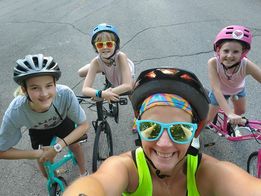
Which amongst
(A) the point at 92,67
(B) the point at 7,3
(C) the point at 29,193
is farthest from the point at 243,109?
(B) the point at 7,3

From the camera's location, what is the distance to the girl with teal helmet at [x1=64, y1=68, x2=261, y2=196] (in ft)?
5.63

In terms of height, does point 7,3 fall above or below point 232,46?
above

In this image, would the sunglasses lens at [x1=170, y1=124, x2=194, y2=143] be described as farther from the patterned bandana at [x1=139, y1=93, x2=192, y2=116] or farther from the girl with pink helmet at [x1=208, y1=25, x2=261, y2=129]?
the girl with pink helmet at [x1=208, y1=25, x2=261, y2=129]

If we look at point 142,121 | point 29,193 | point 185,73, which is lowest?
point 29,193

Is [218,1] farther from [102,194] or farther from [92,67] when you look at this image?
[102,194]

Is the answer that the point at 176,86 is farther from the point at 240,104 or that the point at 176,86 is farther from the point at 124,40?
the point at 124,40

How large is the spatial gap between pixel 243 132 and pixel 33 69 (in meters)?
3.04

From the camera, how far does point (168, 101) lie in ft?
5.68

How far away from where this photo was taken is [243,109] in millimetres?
4145

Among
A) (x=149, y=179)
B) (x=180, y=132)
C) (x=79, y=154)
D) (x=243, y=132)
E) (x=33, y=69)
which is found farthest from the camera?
(x=243, y=132)

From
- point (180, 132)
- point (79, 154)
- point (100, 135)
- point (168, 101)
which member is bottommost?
point (79, 154)

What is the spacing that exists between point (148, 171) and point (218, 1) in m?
9.51

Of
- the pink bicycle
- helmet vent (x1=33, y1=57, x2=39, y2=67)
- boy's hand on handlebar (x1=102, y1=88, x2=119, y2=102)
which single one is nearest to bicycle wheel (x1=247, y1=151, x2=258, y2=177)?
the pink bicycle

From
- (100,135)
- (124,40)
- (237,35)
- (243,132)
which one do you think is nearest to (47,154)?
(100,135)
